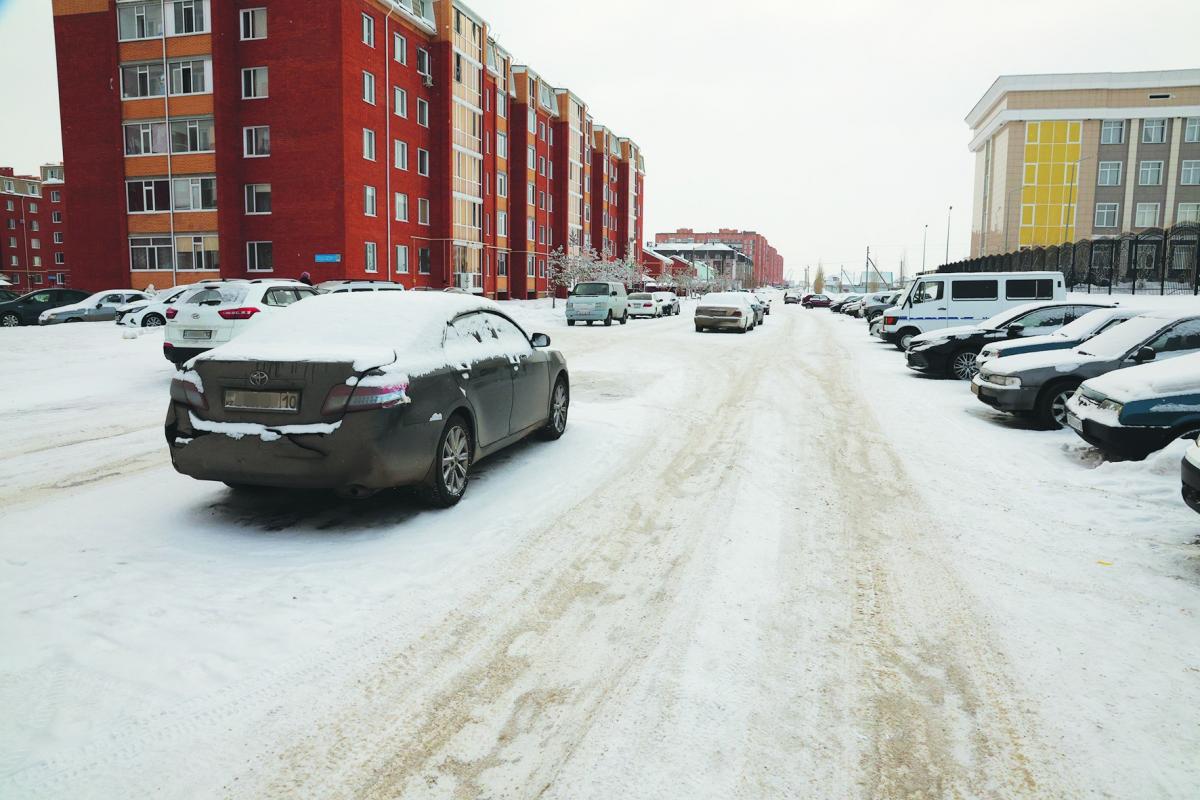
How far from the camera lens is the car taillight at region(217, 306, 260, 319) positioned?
1255 centimetres

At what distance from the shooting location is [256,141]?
35.0 m

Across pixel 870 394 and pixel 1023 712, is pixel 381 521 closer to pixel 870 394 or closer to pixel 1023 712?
pixel 1023 712

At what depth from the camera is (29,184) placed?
97.9m

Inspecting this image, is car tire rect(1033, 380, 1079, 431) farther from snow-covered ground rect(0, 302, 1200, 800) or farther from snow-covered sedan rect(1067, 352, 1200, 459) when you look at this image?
snow-covered ground rect(0, 302, 1200, 800)

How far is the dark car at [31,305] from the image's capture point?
28.1m

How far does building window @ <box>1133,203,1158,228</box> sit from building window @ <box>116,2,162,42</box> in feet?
246

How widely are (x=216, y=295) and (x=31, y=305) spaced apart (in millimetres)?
21655

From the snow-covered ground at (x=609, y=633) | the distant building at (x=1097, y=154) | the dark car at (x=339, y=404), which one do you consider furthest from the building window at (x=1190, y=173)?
the dark car at (x=339, y=404)

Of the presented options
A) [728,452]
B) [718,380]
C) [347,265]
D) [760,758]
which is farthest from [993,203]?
[760,758]

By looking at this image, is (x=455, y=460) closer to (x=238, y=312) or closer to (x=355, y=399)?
(x=355, y=399)

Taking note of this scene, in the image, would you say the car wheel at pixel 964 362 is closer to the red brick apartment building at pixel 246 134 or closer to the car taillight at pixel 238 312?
the car taillight at pixel 238 312

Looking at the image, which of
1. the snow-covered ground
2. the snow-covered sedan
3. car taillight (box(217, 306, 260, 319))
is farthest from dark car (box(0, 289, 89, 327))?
the snow-covered sedan

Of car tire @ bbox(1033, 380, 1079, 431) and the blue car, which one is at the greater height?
the blue car

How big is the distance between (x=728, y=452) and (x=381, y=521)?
12.8 ft
